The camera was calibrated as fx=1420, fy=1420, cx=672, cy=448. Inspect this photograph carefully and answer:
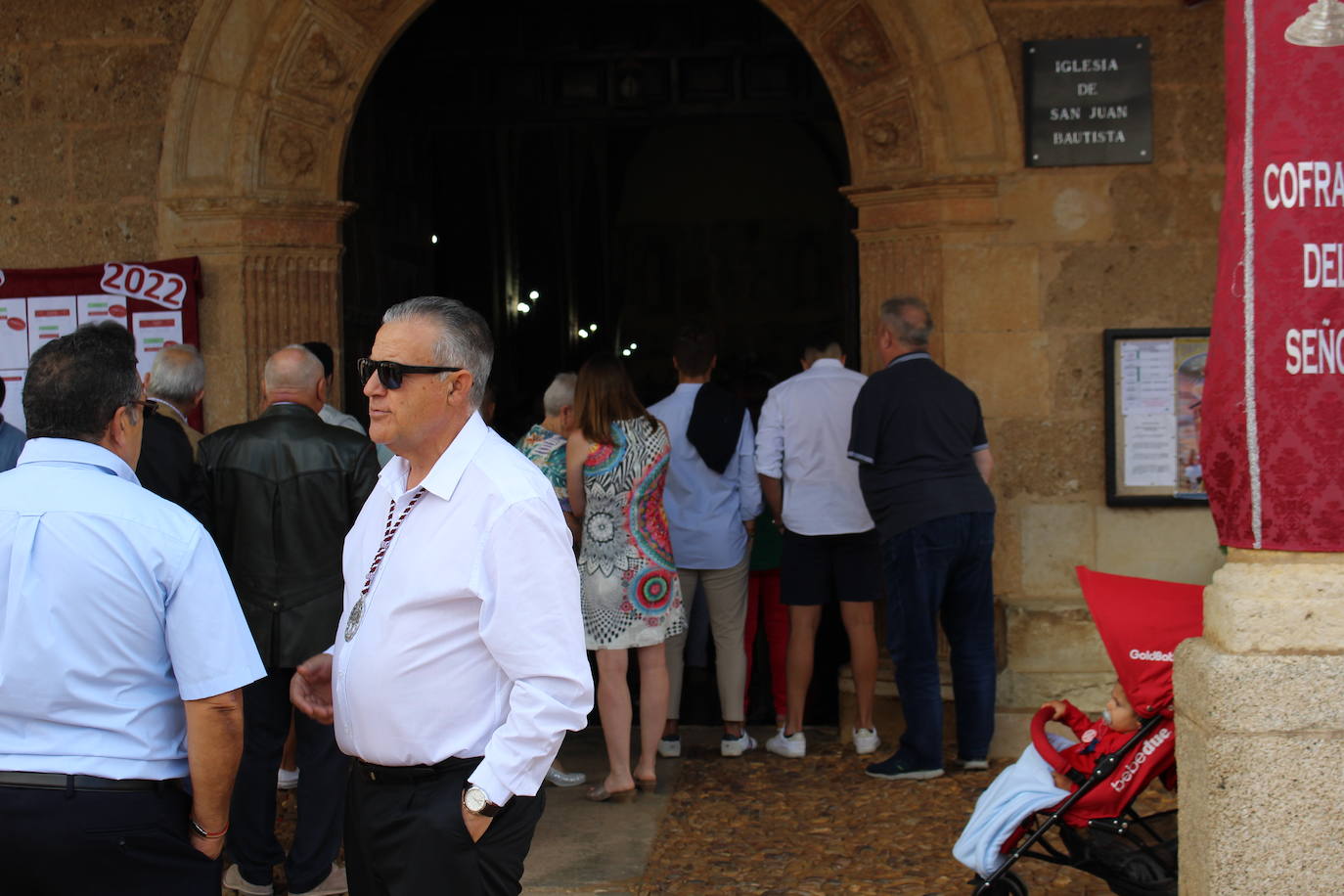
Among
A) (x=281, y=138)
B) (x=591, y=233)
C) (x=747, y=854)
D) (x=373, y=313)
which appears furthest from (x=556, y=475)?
(x=591, y=233)

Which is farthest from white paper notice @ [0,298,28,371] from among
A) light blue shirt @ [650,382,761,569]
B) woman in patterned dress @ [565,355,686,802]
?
light blue shirt @ [650,382,761,569]

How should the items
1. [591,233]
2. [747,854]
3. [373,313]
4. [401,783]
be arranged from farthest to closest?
1. [591,233]
2. [373,313]
3. [747,854]
4. [401,783]

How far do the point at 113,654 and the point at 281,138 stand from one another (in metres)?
4.26

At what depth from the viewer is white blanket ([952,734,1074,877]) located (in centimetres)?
380

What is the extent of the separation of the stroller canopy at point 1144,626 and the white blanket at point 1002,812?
337mm

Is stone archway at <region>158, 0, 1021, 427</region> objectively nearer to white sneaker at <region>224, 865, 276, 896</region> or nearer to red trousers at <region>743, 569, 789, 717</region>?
red trousers at <region>743, 569, 789, 717</region>

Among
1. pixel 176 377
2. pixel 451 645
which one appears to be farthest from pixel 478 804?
pixel 176 377

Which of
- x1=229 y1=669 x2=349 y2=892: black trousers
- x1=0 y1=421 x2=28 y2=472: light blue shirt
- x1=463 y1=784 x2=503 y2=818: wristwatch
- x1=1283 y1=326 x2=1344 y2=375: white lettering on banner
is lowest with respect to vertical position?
x1=229 y1=669 x2=349 y2=892: black trousers

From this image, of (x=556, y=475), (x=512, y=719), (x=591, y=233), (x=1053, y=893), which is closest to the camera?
(x=512, y=719)

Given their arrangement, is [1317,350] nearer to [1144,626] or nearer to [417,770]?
[1144,626]

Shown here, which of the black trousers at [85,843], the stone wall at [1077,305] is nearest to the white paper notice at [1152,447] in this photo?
the stone wall at [1077,305]

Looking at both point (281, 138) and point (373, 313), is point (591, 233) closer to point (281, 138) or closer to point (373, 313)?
point (373, 313)

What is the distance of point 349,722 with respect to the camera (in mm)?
2629

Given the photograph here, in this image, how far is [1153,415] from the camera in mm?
6129
